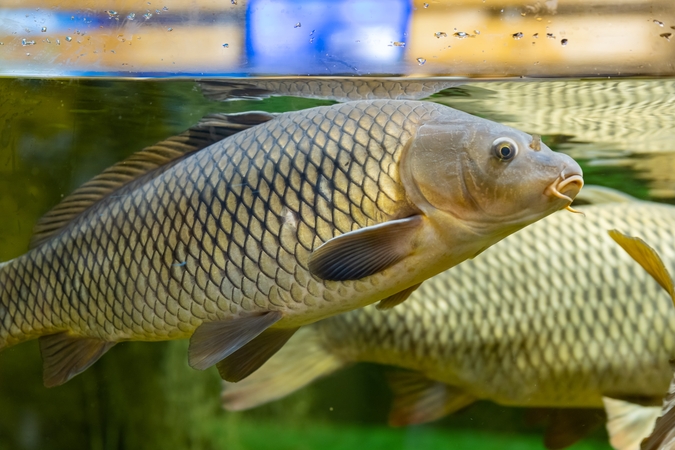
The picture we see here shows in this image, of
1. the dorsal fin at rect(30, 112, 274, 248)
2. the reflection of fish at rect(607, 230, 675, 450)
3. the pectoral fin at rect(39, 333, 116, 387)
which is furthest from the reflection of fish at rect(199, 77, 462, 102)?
the pectoral fin at rect(39, 333, 116, 387)

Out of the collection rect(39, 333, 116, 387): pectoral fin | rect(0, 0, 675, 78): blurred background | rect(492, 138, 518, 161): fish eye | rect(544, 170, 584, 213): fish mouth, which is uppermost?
rect(0, 0, 675, 78): blurred background

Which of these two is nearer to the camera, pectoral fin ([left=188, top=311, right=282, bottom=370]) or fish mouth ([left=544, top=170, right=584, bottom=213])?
fish mouth ([left=544, top=170, right=584, bottom=213])

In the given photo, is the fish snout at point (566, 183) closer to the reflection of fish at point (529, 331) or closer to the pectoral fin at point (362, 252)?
the pectoral fin at point (362, 252)

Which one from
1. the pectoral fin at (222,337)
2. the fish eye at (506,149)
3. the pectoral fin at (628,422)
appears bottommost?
the pectoral fin at (628,422)

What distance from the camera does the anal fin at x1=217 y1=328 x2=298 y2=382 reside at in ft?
5.73

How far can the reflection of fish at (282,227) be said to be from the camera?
1.49 meters

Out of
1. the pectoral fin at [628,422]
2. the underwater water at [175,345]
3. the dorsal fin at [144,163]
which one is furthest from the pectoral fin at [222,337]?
the pectoral fin at [628,422]

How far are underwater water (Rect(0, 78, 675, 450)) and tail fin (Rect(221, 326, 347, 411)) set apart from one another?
1.04 metres

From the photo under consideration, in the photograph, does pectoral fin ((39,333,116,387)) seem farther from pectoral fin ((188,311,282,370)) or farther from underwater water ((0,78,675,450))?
underwater water ((0,78,675,450))

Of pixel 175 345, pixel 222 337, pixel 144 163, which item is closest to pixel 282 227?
pixel 222 337

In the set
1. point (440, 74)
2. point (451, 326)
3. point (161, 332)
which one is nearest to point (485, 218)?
point (161, 332)

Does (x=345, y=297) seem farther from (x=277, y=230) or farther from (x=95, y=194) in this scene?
(x=95, y=194)

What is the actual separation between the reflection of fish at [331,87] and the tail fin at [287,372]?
4.37ft

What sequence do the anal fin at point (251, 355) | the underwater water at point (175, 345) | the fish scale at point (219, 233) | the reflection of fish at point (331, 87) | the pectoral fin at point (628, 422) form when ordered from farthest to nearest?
the underwater water at point (175, 345)
the pectoral fin at point (628, 422)
the reflection of fish at point (331, 87)
the anal fin at point (251, 355)
the fish scale at point (219, 233)
